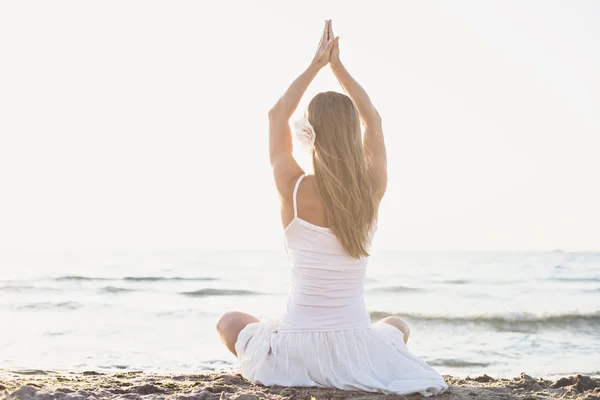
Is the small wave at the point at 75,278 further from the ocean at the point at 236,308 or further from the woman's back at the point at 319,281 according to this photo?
the woman's back at the point at 319,281

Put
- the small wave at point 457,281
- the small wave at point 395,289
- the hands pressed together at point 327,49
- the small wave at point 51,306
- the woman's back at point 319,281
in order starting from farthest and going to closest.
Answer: the small wave at point 457,281, the small wave at point 395,289, the small wave at point 51,306, the hands pressed together at point 327,49, the woman's back at point 319,281

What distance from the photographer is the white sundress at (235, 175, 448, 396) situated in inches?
129

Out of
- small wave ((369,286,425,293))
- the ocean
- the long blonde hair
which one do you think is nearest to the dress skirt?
the long blonde hair

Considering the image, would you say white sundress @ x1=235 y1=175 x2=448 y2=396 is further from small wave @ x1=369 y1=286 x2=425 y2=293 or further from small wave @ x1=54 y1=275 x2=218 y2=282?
small wave @ x1=54 y1=275 x2=218 y2=282

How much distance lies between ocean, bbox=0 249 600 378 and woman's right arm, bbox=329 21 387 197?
9.37 feet

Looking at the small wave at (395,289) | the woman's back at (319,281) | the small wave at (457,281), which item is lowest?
the small wave at (395,289)

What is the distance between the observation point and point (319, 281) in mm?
3289

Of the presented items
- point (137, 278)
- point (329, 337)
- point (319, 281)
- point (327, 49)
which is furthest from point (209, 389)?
point (137, 278)

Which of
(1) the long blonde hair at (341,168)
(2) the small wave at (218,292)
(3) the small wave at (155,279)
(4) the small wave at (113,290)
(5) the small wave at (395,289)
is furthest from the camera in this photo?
(3) the small wave at (155,279)

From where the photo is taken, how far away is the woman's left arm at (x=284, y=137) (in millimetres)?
3270

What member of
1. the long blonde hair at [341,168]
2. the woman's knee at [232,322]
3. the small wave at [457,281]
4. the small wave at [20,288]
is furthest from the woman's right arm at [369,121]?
the small wave at [457,281]

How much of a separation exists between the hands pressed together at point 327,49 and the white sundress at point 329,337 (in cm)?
74

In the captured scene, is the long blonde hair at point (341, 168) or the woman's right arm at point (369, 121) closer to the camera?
the long blonde hair at point (341, 168)

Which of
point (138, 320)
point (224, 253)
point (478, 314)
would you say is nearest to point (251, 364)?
point (138, 320)
